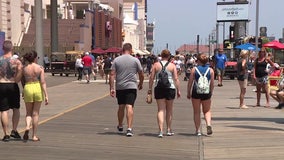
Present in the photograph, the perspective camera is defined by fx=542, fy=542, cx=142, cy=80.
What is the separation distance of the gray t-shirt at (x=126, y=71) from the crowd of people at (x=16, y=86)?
1476mm

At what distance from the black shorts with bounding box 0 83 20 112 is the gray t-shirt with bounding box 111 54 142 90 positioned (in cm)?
192

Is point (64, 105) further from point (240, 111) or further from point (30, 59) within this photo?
point (30, 59)

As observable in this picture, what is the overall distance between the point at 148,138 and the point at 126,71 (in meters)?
1.34

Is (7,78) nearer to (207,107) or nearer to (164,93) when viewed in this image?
(164,93)

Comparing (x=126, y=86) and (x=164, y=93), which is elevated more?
(x=126, y=86)

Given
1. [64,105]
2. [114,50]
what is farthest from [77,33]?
[64,105]

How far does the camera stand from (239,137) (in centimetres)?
1013

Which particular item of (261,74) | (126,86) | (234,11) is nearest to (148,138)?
(126,86)

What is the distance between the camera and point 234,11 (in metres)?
60.1

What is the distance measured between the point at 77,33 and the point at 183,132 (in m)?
51.3

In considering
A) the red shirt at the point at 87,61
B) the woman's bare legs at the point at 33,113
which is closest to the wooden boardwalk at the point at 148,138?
the woman's bare legs at the point at 33,113

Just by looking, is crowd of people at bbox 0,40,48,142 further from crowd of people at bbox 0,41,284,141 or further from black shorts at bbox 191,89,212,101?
black shorts at bbox 191,89,212,101

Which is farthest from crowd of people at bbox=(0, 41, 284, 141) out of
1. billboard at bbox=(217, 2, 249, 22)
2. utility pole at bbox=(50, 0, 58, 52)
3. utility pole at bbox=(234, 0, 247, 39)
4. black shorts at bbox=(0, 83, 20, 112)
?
utility pole at bbox=(234, 0, 247, 39)

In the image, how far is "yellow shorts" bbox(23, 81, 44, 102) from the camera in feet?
31.4
